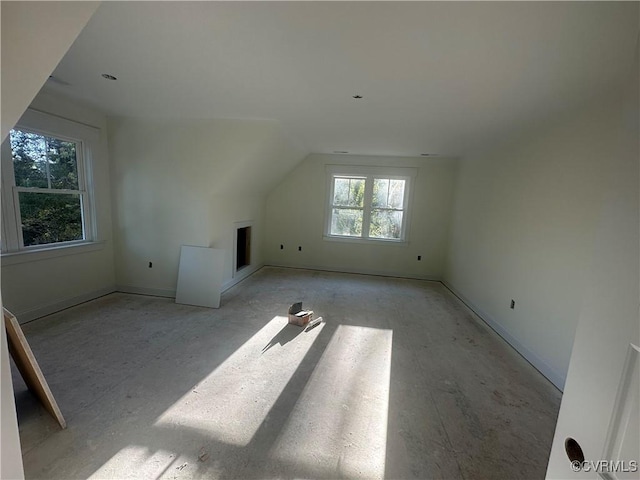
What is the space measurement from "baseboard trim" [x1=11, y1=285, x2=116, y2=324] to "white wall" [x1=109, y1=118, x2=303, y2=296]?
0.29 m

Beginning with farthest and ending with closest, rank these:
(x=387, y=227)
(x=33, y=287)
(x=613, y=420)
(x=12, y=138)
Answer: (x=387, y=227) < (x=33, y=287) < (x=12, y=138) < (x=613, y=420)

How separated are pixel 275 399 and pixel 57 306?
9.51ft

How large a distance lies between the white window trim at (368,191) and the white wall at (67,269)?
3.54m

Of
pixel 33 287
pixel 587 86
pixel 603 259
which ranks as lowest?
pixel 33 287

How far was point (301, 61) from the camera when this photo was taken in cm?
176

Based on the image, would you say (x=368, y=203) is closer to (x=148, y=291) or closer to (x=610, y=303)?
(x=148, y=291)

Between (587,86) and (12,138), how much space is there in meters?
4.83

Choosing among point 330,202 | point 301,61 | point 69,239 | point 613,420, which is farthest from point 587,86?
point 69,239

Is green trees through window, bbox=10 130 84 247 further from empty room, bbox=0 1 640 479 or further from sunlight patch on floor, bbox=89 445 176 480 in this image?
sunlight patch on floor, bbox=89 445 176 480

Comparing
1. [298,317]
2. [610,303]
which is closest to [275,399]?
[298,317]

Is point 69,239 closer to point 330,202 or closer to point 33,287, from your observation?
point 33,287

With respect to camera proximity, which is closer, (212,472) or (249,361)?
(212,472)

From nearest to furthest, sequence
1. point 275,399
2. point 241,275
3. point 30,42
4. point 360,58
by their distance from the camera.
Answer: point 30,42 → point 360,58 → point 275,399 → point 241,275

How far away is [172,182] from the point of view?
349 centimetres
